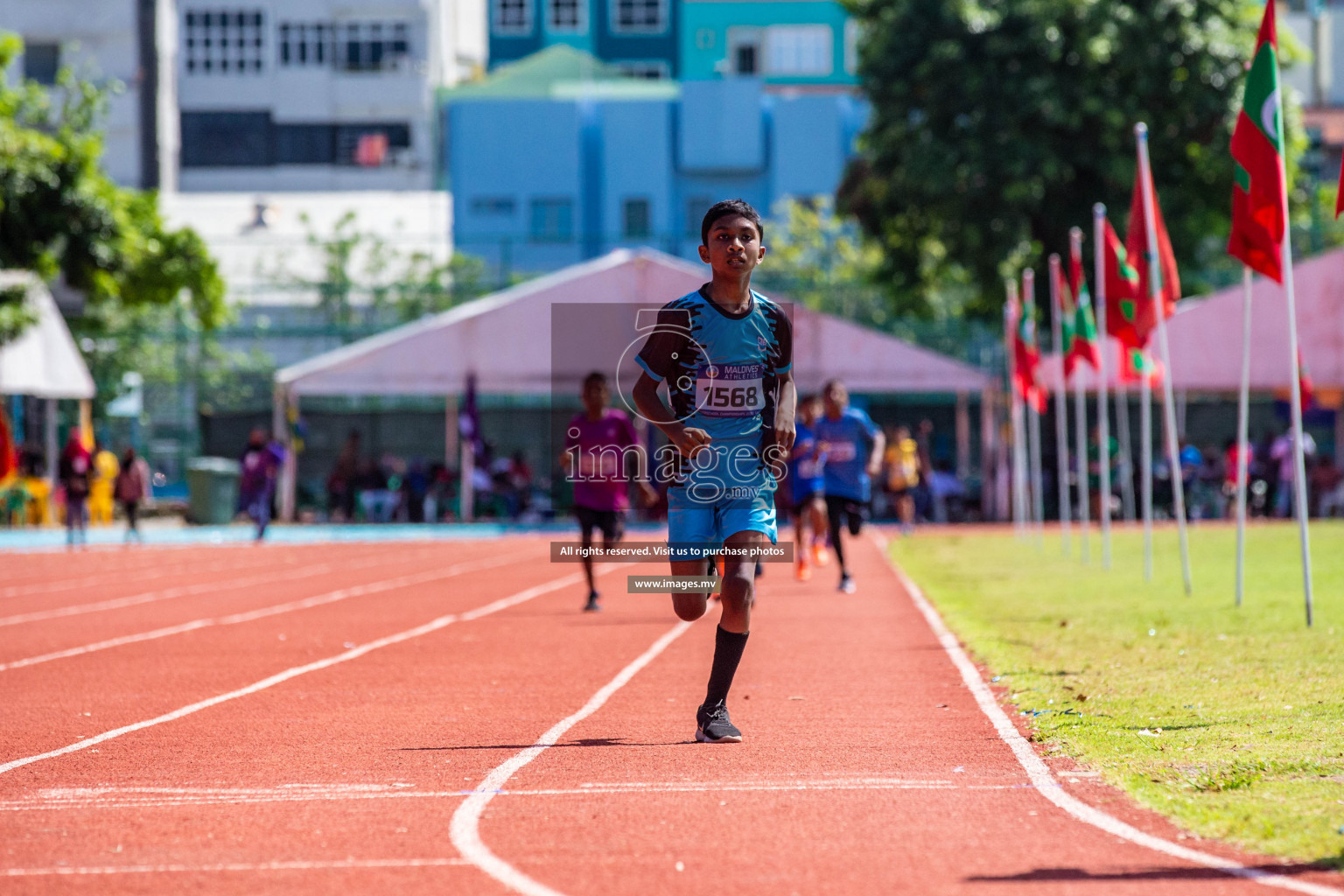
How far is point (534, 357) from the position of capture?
33781 millimetres

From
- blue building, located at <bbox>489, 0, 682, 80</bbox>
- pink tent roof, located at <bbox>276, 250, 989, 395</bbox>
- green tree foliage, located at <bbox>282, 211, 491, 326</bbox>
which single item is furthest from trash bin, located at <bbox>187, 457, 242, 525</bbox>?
blue building, located at <bbox>489, 0, 682, 80</bbox>

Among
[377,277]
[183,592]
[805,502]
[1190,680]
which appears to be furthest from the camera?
[377,277]

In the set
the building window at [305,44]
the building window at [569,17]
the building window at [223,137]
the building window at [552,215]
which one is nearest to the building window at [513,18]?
the building window at [569,17]

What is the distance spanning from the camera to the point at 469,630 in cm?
1416

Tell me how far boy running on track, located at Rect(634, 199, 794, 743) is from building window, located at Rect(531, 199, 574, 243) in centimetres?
4971

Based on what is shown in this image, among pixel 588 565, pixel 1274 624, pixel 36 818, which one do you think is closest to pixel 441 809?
Result: pixel 36 818

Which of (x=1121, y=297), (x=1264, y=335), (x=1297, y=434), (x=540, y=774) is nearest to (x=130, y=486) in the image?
(x=1121, y=297)

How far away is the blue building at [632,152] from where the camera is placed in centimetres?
5684

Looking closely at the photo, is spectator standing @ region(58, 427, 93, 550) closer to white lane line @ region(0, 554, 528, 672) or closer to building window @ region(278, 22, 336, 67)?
white lane line @ region(0, 554, 528, 672)

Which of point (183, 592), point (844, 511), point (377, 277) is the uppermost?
point (377, 277)

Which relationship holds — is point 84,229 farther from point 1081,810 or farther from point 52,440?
point 1081,810

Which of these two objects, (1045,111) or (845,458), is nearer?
(845,458)

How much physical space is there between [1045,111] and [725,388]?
2813 cm

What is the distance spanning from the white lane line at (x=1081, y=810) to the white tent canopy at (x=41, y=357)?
2617 centimetres
